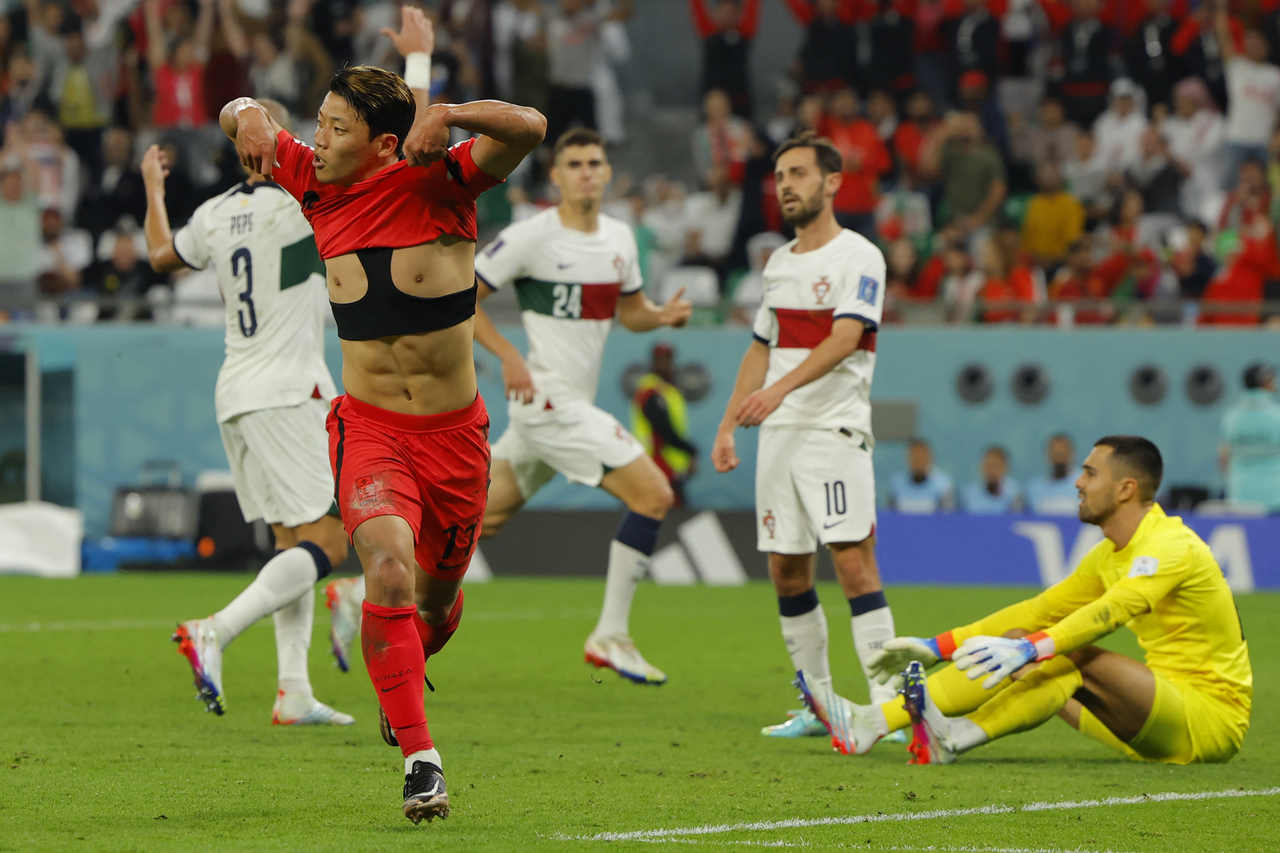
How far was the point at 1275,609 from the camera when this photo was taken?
1494 cm

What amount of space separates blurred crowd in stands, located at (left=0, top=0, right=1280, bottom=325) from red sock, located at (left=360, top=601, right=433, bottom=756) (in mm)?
12680

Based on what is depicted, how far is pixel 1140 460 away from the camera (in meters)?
7.45

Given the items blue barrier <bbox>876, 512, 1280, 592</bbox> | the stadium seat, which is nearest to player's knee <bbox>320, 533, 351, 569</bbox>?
blue barrier <bbox>876, 512, 1280, 592</bbox>

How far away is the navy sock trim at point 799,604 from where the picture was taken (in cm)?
857

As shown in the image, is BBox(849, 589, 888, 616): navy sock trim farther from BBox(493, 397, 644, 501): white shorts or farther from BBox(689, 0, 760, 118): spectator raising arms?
BBox(689, 0, 760, 118): spectator raising arms

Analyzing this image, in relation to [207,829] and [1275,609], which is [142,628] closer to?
[207,829]

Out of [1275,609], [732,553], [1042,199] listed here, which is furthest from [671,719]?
[1042,199]

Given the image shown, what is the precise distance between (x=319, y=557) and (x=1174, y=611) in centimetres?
361

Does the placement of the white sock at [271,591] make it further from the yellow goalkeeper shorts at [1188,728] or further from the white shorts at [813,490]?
the yellow goalkeeper shorts at [1188,728]

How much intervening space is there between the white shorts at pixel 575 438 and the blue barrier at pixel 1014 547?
23.5 feet

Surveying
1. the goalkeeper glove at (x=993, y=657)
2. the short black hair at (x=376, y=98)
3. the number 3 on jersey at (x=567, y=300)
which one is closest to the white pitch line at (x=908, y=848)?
the goalkeeper glove at (x=993, y=657)

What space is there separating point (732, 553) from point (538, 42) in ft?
24.3

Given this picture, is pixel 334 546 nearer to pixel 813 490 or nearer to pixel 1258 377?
pixel 813 490

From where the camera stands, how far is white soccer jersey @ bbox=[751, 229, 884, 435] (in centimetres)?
843
